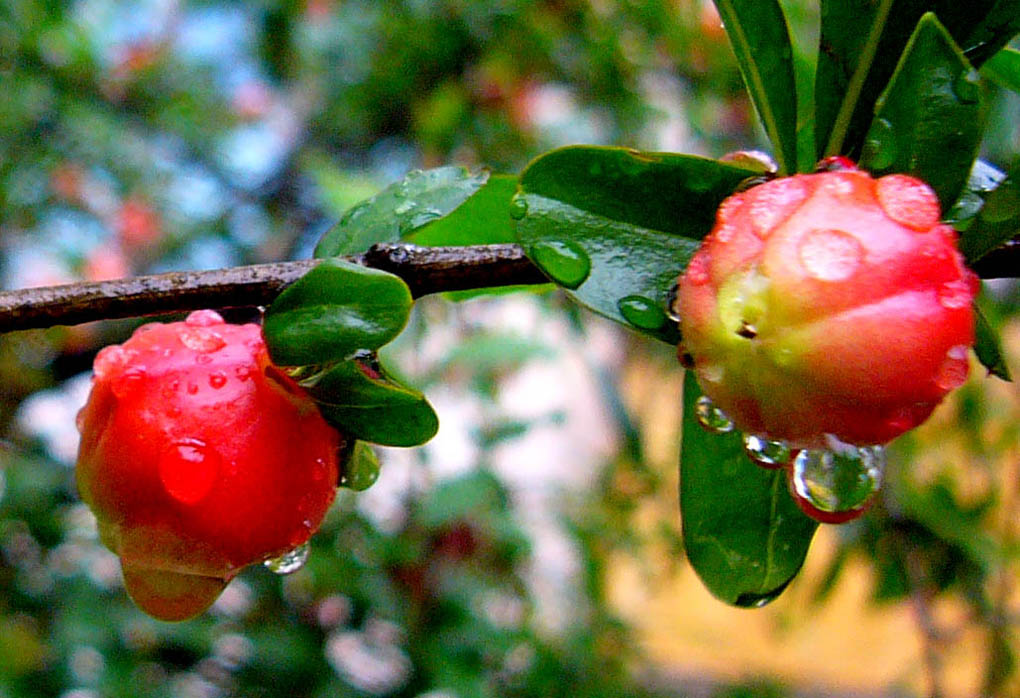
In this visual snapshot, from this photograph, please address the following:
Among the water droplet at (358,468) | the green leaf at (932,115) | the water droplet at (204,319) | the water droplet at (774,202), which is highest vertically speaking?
the green leaf at (932,115)

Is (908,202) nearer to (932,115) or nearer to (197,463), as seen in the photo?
(932,115)

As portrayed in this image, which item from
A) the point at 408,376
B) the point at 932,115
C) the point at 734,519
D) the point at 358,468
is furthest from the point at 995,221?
the point at 408,376

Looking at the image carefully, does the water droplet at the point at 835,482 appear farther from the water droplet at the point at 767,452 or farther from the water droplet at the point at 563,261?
the water droplet at the point at 563,261

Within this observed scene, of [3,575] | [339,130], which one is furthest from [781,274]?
[339,130]

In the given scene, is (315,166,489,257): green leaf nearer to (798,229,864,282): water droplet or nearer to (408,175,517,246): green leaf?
(408,175,517,246): green leaf

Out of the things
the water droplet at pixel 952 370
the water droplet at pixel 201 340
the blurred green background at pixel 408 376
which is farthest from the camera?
the blurred green background at pixel 408 376

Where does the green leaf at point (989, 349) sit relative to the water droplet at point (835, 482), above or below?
above

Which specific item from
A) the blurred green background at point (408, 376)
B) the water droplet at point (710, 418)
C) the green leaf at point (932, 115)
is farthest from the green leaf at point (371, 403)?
the blurred green background at point (408, 376)
